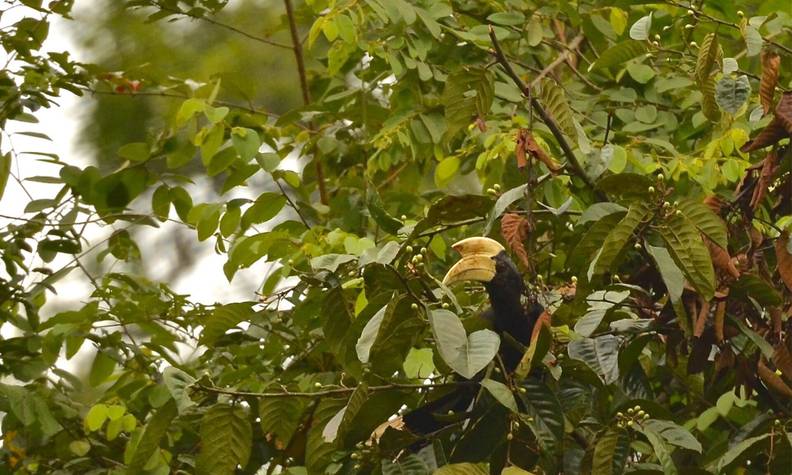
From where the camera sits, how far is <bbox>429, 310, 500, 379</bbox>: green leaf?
4.32 feet

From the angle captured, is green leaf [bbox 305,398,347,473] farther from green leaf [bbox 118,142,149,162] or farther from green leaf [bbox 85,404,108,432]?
green leaf [bbox 118,142,149,162]

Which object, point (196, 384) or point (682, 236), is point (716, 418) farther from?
point (196, 384)

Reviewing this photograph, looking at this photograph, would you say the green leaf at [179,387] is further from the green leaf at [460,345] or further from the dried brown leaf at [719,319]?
the dried brown leaf at [719,319]

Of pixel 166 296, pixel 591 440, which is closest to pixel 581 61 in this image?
pixel 166 296

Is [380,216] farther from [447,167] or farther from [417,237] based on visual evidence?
[447,167]

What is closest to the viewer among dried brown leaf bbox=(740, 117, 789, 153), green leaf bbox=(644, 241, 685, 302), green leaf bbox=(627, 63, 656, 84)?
green leaf bbox=(644, 241, 685, 302)

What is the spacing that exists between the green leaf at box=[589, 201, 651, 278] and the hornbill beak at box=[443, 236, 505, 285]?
22 cm

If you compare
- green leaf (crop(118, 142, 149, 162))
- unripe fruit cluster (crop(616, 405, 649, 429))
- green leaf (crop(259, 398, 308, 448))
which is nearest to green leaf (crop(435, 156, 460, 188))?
green leaf (crop(118, 142, 149, 162))

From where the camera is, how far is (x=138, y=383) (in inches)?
103

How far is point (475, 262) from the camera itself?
166 cm

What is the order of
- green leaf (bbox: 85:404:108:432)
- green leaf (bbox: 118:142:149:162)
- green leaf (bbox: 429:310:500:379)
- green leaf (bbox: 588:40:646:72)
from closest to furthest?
1. green leaf (bbox: 429:310:500:379)
2. green leaf (bbox: 588:40:646:72)
3. green leaf (bbox: 85:404:108:432)
4. green leaf (bbox: 118:142:149:162)

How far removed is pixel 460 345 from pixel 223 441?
41cm

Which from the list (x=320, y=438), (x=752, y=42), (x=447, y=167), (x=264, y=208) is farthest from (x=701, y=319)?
(x=447, y=167)

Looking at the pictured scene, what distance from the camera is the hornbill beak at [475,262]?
165 cm
